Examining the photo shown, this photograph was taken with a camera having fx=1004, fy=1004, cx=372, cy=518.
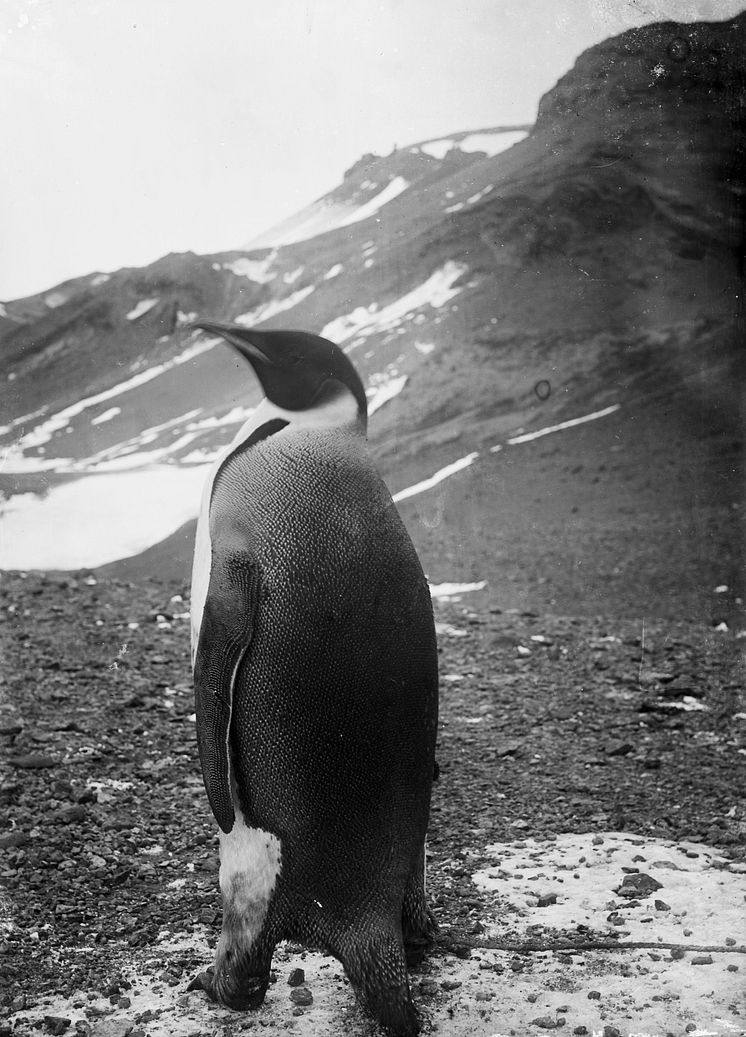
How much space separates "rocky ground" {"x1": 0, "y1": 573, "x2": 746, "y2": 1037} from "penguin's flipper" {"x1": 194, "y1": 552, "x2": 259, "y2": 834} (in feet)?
1.30

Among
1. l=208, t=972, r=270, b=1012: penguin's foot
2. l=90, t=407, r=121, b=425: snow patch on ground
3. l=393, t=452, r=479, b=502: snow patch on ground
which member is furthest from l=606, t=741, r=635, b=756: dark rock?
l=90, t=407, r=121, b=425: snow patch on ground

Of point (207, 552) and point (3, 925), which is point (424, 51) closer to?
point (207, 552)

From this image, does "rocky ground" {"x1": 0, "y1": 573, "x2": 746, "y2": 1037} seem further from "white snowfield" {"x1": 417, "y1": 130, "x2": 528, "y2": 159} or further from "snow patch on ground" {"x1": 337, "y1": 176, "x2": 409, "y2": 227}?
"white snowfield" {"x1": 417, "y1": 130, "x2": 528, "y2": 159}

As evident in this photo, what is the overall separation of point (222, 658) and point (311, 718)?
16 centimetres

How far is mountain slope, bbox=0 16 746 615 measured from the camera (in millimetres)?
2496

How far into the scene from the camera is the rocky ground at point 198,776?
5.78ft

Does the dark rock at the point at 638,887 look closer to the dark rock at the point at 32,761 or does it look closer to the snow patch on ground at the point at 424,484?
the snow patch on ground at the point at 424,484

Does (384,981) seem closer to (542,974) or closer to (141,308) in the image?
(542,974)

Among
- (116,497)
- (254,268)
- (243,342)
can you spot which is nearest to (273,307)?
(254,268)

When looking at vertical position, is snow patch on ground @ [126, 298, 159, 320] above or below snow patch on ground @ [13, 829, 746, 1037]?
above

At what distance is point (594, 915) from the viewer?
1876 mm

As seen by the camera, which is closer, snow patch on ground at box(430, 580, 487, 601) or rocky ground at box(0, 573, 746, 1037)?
rocky ground at box(0, 573, 746, 1037)

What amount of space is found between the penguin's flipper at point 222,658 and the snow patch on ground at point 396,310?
1.13 metres

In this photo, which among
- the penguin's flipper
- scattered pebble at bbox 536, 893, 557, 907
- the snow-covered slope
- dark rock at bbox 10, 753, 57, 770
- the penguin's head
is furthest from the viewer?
the snow-covered slope
